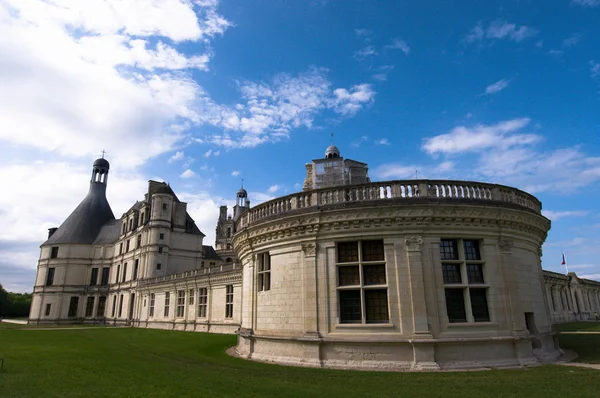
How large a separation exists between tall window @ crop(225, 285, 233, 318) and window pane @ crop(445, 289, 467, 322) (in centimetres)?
2326

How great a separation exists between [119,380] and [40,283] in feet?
203

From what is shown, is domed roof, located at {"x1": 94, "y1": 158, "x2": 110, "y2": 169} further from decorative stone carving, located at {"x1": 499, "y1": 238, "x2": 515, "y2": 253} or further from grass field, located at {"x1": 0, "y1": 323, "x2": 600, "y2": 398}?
decorative stone carving, located at {"x1": 499, "y1": 238, "x2": 515, "y2": 253}

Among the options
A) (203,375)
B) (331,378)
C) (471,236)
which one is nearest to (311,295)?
(331,378)

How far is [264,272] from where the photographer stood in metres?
16.5

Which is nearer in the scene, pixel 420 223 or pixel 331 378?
pixel 331 378

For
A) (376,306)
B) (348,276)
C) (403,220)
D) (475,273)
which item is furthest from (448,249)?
(348,276)

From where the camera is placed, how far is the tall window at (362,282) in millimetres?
13602

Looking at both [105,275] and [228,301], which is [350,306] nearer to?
[228,301]

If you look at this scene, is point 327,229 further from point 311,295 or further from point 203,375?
point 203,375

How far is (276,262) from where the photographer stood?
1575 cm

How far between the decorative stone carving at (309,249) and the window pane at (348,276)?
3.87 ft

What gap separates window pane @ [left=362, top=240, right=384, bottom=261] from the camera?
14016 millimetres

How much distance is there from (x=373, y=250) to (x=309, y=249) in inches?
95.8

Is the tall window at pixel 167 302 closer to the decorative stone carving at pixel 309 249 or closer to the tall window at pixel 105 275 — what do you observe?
the tall window at pixel 105 275
